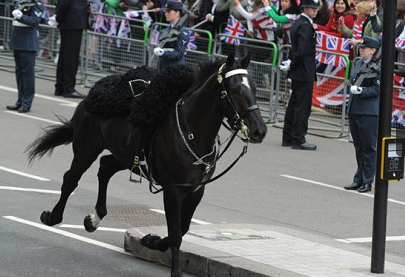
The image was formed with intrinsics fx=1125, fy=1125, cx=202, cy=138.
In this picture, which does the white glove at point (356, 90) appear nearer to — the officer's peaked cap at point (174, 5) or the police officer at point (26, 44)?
the officer's peaked cap at point (174, 5)

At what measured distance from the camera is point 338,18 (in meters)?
19.9

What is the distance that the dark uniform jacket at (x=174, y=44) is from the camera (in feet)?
57.1

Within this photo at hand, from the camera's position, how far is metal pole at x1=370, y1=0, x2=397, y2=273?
916 cm

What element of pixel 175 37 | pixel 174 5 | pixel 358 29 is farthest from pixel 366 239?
pixel 358 29

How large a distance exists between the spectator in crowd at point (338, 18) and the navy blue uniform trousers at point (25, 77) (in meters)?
5.04

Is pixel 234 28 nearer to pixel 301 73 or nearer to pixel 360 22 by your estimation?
pixel 360 22

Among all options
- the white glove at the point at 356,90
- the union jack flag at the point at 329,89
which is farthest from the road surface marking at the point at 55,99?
the white glove at the point at 356,90

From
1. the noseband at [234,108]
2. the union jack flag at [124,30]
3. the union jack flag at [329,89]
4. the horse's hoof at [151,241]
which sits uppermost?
the union jack flag at [124,30]

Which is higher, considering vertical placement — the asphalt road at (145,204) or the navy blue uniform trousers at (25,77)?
the navy blue uniform trousers at (25,77)

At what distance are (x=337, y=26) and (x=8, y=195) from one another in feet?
28.9

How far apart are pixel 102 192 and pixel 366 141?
14.9 ft

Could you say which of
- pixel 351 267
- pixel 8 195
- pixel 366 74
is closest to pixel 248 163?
pixel 366 74

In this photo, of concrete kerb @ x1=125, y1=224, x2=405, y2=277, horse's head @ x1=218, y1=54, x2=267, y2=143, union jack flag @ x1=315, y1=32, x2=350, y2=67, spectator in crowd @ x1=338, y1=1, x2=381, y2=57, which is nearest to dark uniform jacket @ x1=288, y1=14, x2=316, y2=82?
spectator in crowd @ x1=338, y1=1, x2=381, y2=57

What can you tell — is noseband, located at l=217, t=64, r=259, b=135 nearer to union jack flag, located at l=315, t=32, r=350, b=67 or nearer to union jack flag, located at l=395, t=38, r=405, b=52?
union jack flag, located at l=395, t=38, r=405, b=52
